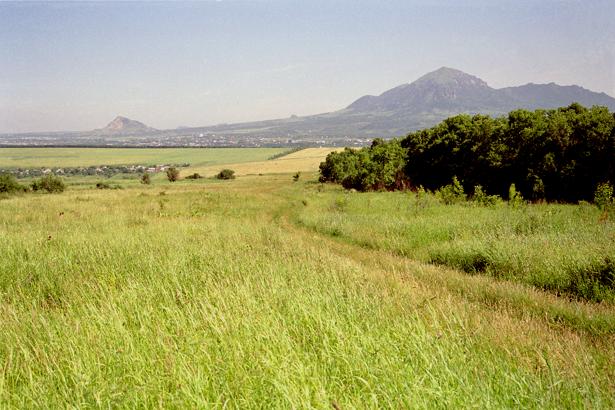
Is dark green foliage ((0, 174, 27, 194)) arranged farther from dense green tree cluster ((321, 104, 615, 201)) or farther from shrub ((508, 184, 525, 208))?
shrub ((508, 184, 525, 208))

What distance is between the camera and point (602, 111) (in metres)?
32.6

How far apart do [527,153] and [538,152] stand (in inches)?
49.6

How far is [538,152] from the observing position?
115ft

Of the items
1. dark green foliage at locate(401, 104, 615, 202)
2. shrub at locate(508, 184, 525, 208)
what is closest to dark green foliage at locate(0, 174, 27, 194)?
dark green foliage at locate(401, 104, 615, 202)

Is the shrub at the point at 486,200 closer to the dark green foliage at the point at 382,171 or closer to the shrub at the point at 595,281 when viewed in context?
the shrub at the point at 595,281

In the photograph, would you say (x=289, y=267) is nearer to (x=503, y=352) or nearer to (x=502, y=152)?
(x=503, y=352)

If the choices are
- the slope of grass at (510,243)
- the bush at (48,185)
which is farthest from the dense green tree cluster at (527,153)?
the bush at (48,185)

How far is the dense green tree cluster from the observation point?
104 feet

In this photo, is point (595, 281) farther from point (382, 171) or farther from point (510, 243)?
point (382, 171)

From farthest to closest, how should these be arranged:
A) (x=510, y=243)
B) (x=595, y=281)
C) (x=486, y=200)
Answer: (x=486, y=200)
(x=510, y=243)
(x=595, y=281)

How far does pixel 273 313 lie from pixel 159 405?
1825 mm

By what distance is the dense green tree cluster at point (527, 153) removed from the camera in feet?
104

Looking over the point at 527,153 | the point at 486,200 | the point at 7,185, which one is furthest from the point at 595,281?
the point at 7,185

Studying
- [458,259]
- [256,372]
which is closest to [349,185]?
[458,259]
